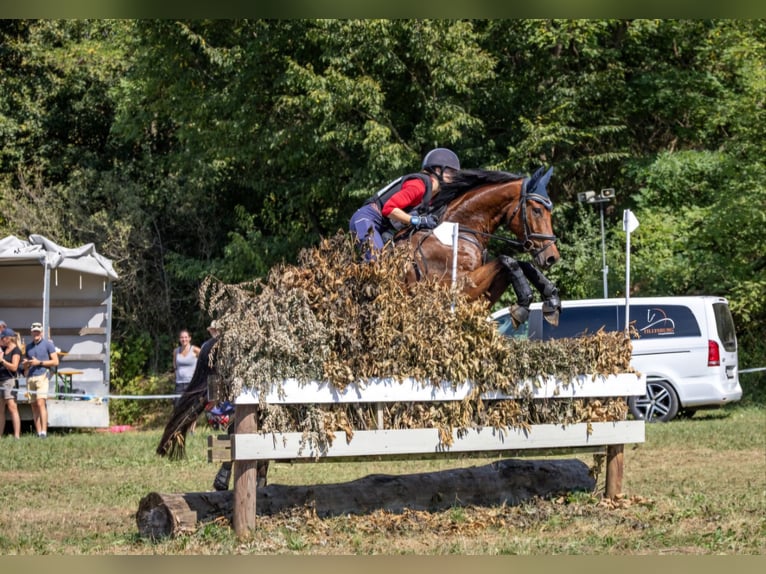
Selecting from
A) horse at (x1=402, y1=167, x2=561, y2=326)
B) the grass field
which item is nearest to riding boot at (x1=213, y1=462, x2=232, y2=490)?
the grass field

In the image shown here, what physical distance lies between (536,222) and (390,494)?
7.29ft

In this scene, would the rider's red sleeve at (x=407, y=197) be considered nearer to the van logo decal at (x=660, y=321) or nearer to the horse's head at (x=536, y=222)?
the horse's head at (x=536, y=222)

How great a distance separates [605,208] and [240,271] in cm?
789

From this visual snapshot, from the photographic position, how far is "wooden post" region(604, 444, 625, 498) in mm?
7316

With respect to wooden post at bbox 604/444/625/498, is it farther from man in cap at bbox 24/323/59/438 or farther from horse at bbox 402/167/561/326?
man in cap at bbox 24/323/59/438

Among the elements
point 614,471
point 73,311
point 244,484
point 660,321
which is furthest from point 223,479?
point 73,311

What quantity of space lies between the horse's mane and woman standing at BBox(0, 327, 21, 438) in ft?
31.3

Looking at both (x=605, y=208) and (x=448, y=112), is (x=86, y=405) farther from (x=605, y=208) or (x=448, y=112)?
(x=605, y=208)

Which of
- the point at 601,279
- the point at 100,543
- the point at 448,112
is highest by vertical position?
the point at 448,112

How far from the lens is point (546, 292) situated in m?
7.55

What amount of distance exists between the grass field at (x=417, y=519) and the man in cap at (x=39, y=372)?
4369mm

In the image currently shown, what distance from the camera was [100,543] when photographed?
6.34m

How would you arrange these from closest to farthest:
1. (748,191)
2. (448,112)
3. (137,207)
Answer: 1. (748,191)
2. (448,112)
3. (137,207)

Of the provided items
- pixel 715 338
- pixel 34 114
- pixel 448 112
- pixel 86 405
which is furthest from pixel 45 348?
pixel 34 114
